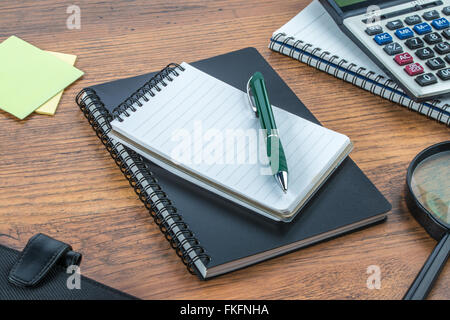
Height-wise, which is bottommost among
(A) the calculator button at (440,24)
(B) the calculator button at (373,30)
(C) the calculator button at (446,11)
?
(B) the calculator button at (373,30)

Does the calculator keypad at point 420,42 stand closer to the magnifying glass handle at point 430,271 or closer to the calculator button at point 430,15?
the calculator button at point 430,15

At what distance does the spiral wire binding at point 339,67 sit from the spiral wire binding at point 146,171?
20 cm

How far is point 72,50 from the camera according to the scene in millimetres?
866

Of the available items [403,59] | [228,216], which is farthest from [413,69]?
[228,216]

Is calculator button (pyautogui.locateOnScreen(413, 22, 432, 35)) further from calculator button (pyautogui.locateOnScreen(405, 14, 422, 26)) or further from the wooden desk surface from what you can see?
the wooden desk surface

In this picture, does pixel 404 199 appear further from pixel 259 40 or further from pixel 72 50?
pixel 72 50

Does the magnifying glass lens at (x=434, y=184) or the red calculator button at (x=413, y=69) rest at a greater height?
the red calculator button at (x=413, y=69)

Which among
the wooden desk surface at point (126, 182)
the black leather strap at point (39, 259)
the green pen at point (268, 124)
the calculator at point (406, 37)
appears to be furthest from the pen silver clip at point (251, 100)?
the black leather strap at point (39, 259)

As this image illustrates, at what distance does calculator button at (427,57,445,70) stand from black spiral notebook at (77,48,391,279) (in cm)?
21

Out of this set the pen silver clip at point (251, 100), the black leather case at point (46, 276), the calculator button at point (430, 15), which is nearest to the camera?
the black leather case at point (46, 276)

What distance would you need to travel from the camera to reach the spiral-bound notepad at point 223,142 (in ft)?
2.02

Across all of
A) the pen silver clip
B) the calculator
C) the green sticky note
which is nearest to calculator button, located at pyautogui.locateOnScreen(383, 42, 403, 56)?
the calculator

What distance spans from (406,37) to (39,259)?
62 centimetres
